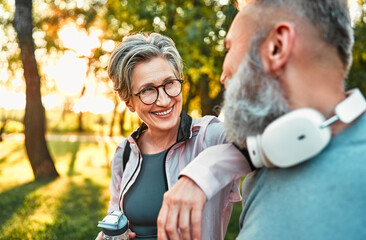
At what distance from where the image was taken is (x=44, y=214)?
237 inches

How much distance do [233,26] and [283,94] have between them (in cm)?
31

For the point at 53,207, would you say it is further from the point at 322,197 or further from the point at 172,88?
the point at 322,197

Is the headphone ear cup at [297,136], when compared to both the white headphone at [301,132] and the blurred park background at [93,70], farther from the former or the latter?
the blurred park background at [93,70]

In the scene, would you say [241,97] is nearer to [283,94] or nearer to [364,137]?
[283,94]

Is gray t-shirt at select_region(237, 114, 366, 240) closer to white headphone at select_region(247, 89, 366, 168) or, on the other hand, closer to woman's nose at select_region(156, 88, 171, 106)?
white headphone at select_region(247, 89, 366, 168)

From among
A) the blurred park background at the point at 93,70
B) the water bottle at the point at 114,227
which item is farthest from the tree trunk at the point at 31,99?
the water bottle at the point at 114,227

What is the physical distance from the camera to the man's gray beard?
0.97 m

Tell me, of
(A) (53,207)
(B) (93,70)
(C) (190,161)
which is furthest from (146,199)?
(B) (93,70)

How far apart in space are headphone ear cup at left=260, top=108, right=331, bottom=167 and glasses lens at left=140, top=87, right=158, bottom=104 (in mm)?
1199

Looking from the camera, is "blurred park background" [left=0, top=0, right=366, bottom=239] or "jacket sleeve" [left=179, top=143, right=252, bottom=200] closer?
"jacket sleeve" [left=179, top=143, right=252, bottom=200]

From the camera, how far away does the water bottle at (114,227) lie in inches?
57.8

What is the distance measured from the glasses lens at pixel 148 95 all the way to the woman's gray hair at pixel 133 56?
0.41 feet

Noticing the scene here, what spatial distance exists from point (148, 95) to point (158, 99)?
0.08m

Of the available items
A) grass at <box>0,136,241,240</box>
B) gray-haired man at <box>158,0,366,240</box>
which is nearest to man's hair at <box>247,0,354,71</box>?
gray-haired man at <box>158,0,366,240</box>
